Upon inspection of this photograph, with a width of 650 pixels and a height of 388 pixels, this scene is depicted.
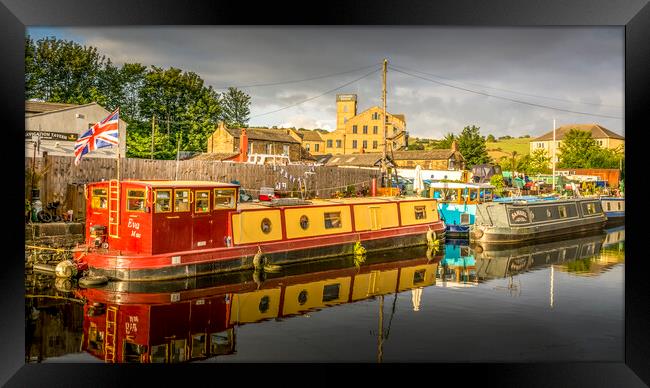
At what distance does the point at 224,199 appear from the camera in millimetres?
15406

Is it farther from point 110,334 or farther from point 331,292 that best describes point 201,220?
point 110,334

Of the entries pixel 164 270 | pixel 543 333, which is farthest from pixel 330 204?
pixel 543 333

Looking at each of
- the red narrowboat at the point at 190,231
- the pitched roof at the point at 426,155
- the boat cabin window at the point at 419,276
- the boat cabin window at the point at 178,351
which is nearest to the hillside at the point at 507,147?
the pitched roof at the point at 426,155

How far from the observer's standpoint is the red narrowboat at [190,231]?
1378cm

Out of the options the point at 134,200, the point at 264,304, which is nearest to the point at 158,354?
the point at 264,304

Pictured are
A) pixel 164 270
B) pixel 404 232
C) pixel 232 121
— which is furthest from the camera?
pixel 232 121

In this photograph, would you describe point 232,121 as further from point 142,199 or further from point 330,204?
point 142,199

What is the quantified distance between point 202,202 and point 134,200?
5.44 ft

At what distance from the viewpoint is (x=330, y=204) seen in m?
18.9

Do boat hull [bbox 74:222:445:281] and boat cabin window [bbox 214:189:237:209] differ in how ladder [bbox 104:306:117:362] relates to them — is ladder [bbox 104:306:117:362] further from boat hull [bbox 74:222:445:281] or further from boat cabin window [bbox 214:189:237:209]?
boat cabin window [bbox 214:189:237:209]

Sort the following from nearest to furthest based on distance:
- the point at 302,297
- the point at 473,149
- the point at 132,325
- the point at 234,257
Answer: the point at 132,325
the point at 302,297
the point at 234,257
the point at 473,149

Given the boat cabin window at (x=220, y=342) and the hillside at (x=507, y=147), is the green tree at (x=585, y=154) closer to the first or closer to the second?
the hillside at (x=507, y=147)
